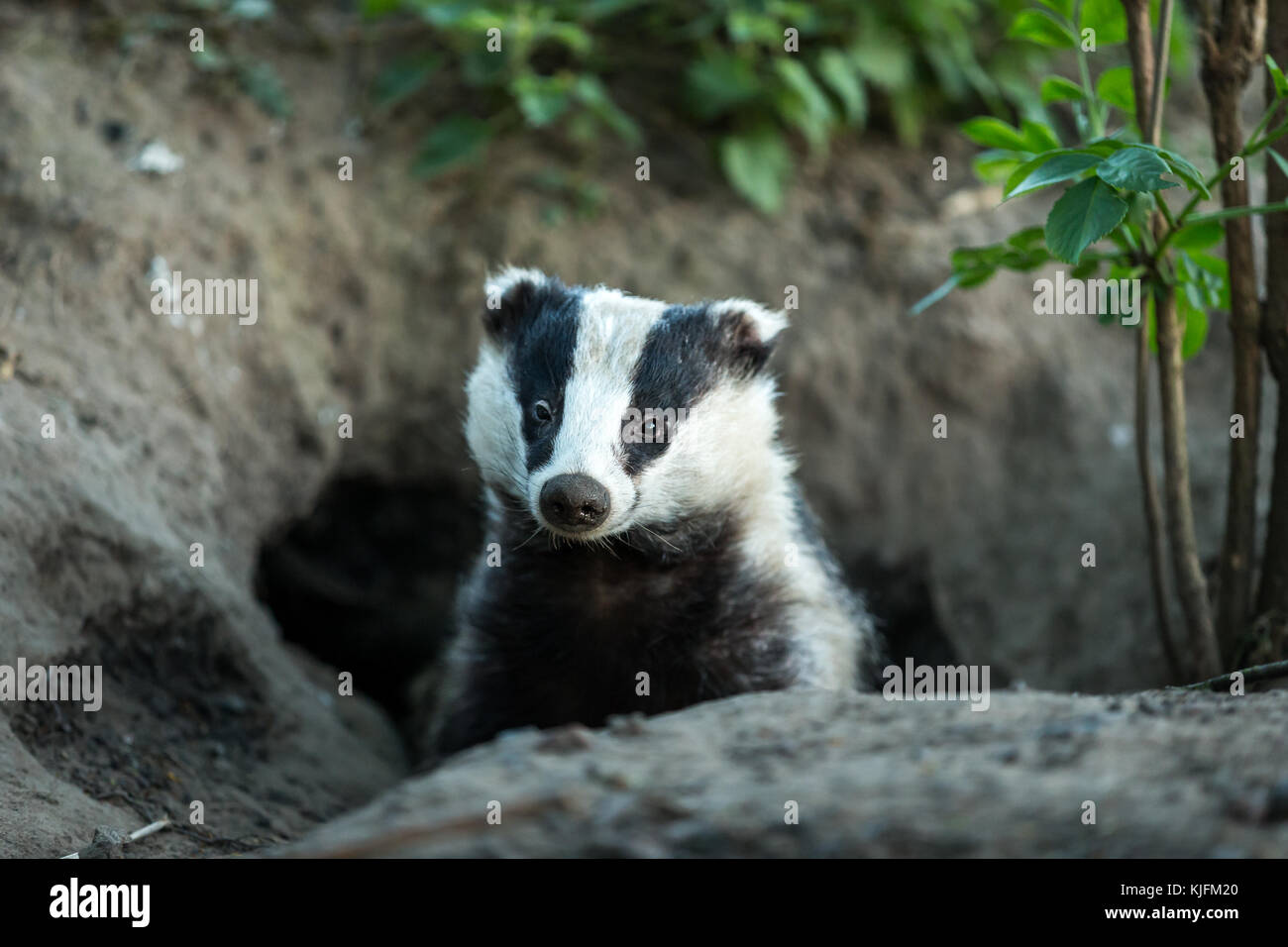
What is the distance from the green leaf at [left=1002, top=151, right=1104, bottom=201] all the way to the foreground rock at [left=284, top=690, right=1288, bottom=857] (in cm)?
131

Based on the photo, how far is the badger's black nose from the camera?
124 inches

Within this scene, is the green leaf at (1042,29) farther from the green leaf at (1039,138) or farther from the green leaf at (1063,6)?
the green leaf at (1039,138)

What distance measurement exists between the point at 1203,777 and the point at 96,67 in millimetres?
4850

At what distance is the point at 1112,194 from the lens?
297cm

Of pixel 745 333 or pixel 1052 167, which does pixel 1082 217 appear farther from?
pixel 745 333

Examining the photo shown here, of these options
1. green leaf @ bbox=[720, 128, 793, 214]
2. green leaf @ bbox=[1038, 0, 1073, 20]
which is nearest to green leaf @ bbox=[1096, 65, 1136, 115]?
green leaf @ bbox=[1038, 0, 1073, 20]

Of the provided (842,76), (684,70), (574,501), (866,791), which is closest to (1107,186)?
(574,501)

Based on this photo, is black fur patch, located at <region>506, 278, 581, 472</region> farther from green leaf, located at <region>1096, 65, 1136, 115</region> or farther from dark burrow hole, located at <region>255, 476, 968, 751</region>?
dark burrow hole, located at <region>255, 476, 968, 751</region>

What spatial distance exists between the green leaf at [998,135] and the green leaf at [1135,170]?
545mm

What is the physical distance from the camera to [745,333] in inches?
155

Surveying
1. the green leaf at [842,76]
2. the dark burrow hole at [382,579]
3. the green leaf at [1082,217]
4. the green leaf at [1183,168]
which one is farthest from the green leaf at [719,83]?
the green leaf at [1183,168]

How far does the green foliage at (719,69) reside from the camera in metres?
5.38
